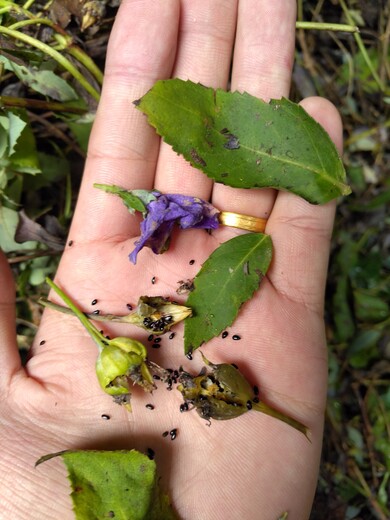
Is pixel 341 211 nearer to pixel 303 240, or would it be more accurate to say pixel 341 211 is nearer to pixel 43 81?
pixel 303 240

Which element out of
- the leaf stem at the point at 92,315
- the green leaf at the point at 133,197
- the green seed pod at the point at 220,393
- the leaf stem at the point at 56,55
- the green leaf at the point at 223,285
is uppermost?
the leaf stem at the point at 56,55

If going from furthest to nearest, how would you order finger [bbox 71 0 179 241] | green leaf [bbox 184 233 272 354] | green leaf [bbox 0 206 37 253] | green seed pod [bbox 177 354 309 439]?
green leaf [bbox 0 206 37 253], finger [bbox 71 0 179 241], green leaf [bbox 184 233 272 354], green seed pod [bbox 177 354 309 439]

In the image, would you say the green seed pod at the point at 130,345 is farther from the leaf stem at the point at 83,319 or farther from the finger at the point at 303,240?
the finger at the point at 303,240

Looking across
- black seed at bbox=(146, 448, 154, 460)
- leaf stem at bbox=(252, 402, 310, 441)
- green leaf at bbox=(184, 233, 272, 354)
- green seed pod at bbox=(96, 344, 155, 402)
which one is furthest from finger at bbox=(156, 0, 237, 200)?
black seed at bbox=(146, 448, 154, 460)

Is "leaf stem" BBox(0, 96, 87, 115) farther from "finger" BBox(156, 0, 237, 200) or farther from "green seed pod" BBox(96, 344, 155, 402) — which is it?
"green seed pod" BBox(96, 344, 155, 402)

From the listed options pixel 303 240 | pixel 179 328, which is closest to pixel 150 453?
pixel 179 328

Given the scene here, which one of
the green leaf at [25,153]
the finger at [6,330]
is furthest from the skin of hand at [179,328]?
the green leaf at [25,153]

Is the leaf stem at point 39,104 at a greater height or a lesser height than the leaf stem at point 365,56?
lesser
